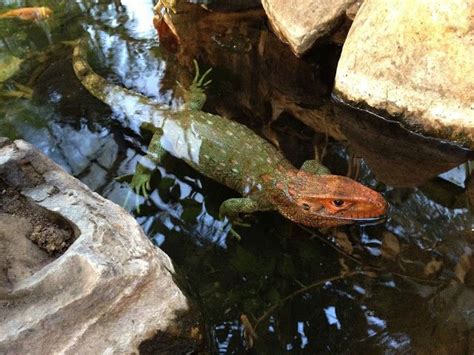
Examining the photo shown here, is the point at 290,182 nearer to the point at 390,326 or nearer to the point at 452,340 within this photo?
the point at 390,326

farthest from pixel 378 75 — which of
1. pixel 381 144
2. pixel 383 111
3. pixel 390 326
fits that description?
pixel 390 326

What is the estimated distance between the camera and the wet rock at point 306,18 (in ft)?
17.9

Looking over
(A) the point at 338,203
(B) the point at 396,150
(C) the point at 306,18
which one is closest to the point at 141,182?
(A) the point at 338,203

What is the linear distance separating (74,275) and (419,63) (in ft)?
12.3

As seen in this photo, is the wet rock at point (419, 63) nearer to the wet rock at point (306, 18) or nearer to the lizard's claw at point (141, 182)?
the wet rock at point (306, 18)

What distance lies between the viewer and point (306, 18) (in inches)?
218

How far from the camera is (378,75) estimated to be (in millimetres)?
4812

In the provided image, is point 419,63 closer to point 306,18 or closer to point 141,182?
point 306,18

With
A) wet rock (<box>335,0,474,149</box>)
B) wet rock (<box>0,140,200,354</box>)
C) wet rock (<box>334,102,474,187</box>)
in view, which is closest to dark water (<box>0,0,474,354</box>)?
wet rock (<box>334,102,474,187</box>)

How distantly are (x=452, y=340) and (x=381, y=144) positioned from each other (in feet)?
7.37

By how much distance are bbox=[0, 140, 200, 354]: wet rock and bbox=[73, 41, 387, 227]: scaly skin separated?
133cm

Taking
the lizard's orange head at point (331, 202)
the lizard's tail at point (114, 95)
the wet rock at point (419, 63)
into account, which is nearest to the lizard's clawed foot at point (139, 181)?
the lizard's tail at point (114, 95)

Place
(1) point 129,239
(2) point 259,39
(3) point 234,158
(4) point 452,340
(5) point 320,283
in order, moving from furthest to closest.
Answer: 1. (2) point 259,39
2. (3) point 234,158
3. (5) point 320,283
4. (4) point 452,340
5. (1) point 129,239

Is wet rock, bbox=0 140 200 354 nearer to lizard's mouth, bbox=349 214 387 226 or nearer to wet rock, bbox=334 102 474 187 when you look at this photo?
lizard's mouth, bbox=349 214 387 226
